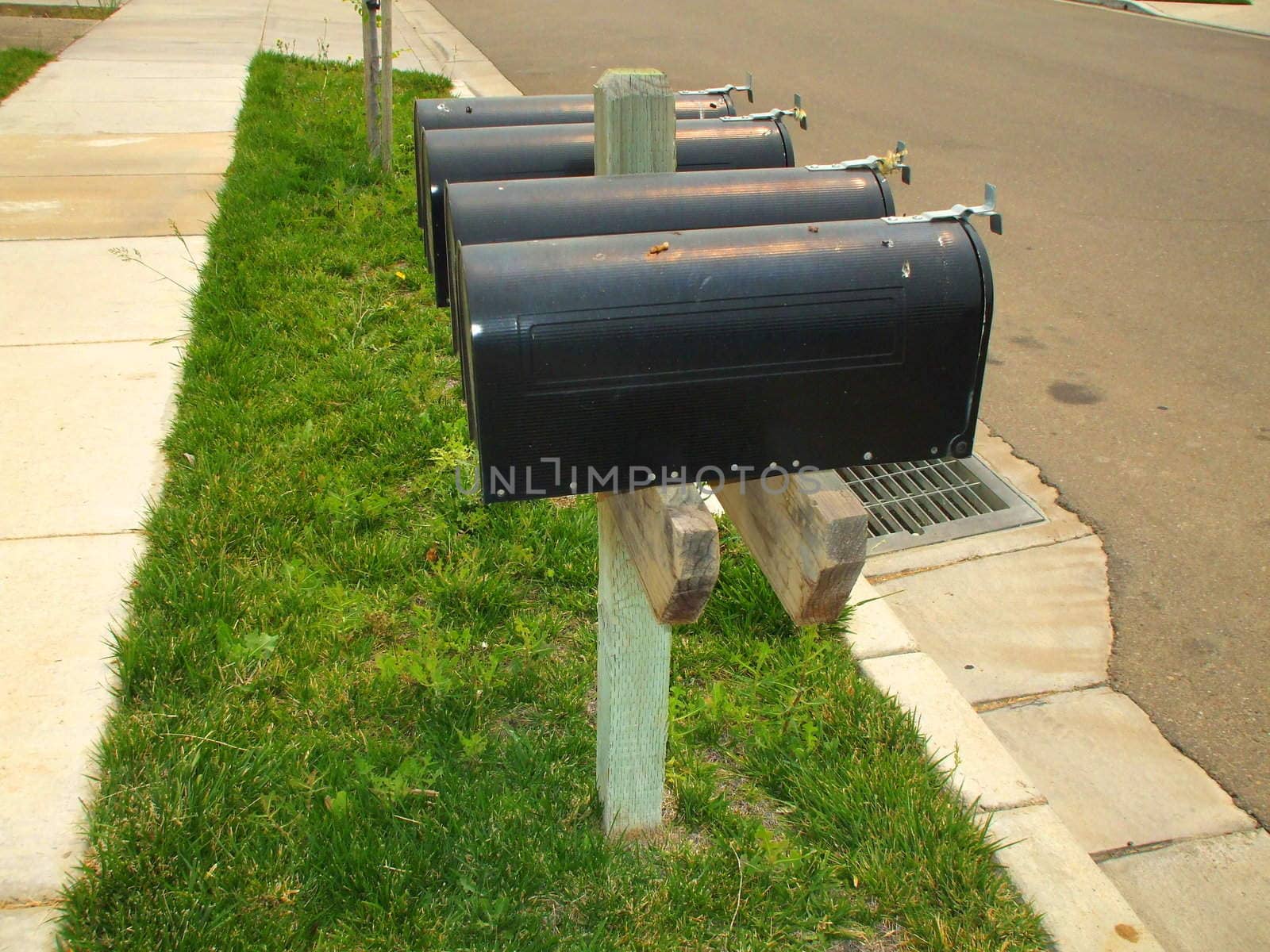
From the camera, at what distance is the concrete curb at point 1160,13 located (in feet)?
45.2

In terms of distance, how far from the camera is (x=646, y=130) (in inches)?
72.1

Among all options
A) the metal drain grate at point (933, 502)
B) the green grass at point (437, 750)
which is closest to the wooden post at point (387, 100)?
the green grass at point (437, 750)

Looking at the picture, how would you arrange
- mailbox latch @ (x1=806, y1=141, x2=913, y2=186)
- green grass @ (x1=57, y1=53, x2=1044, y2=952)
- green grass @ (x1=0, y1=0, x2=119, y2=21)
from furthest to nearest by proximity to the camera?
green grass @ (x1=0, y1=0, x2=119, y2=21) < green grass @ (x1=57, y1=53, x2=1044, y2=952) < mailbox latch @ (x1=806, y1=141, x2=913, y2=186)

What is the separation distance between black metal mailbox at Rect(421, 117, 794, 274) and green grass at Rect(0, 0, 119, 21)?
12.3 metres

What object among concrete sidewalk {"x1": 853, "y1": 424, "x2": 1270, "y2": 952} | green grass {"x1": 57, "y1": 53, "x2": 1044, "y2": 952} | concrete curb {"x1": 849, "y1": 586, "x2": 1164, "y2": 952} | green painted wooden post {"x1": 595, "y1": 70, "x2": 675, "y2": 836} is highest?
green painted wooden post {"x1": 595, "y1": 70, "x2": 675, "y2": 836}

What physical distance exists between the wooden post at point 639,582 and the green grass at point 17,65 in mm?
8292

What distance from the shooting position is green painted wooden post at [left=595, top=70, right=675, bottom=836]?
1808mm

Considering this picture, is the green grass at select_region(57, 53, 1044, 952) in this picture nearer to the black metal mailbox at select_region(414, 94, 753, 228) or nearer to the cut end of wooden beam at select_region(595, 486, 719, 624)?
the cut end of wooden beam at select_region(595, 486, 719, 624)

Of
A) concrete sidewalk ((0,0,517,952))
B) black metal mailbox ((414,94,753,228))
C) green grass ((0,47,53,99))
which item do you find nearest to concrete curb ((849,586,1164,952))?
black metal mailbox ((414,94,753,228))

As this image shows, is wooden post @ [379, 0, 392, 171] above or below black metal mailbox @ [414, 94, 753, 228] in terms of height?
below

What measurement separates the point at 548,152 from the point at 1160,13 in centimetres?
1572

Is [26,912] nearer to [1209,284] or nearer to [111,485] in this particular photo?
[111,485]

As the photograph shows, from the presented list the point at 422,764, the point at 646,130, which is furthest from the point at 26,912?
the point at 646,130

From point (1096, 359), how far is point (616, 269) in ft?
12.9
